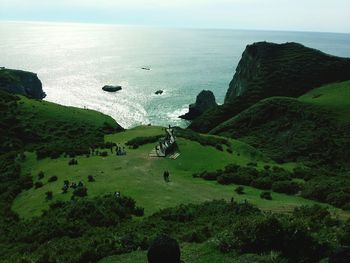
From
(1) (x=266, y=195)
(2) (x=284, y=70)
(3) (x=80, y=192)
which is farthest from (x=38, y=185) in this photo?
(2) (x=284, y=70)

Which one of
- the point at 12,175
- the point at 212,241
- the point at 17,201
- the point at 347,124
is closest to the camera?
the point at 212,241

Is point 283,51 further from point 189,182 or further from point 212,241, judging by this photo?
point 212,241

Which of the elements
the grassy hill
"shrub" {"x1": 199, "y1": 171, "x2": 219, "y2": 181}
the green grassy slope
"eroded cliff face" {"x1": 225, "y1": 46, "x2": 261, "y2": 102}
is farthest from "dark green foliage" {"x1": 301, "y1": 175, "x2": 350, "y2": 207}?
"eroded cliff face" {"x1": 225, "y1": 46, "x2": 261, "y2": 102}

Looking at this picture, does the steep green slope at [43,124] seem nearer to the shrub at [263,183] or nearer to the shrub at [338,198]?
the shrub at [263,183]

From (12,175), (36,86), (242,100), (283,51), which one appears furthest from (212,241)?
A: (36,86)

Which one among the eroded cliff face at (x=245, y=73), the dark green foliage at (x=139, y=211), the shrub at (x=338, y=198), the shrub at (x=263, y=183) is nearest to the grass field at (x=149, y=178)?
the dark green foliage at (x=139, y=211)

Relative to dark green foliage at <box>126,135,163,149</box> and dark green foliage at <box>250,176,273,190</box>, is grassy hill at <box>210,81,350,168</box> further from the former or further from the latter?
dark green foliage at <box>250,176,273,190</box>
